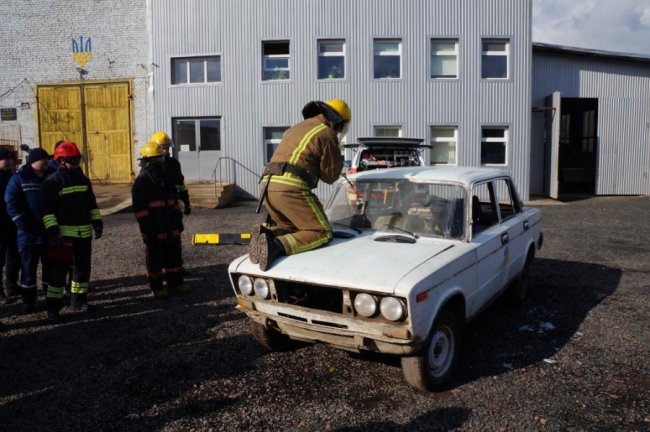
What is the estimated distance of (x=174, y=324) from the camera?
5191 mm

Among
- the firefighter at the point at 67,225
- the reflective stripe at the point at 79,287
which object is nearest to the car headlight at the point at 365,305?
the firefighter at the point at 67,225

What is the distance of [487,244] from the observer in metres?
4.36

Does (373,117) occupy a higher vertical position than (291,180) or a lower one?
higher

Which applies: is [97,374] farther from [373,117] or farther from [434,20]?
[434,20]

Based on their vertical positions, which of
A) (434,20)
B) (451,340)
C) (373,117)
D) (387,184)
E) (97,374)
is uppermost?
(434,20)

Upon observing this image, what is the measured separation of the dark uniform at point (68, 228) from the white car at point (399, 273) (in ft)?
7.88

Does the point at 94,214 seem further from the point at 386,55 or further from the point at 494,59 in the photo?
the point at 494,59

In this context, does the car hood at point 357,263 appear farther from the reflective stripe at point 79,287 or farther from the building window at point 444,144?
the building window at point 444,144

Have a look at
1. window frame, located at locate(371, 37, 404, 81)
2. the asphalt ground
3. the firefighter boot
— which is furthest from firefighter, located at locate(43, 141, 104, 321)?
window frame, located at locate(371, 37, 404, 81)

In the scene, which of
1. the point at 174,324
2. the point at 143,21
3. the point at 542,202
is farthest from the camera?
the point at 143,21

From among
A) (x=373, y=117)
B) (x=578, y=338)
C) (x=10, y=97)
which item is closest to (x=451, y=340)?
(x=578, y=338)

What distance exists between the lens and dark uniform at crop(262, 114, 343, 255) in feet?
13.6

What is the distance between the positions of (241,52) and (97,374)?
15.8 metres

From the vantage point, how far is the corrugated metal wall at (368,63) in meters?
17.7
